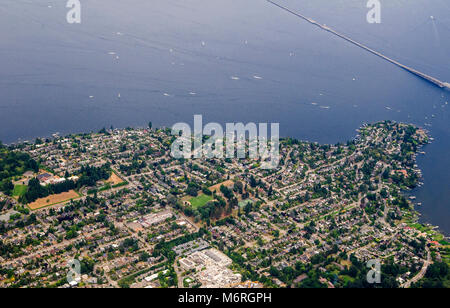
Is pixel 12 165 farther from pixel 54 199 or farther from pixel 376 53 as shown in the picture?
pixel 376 53

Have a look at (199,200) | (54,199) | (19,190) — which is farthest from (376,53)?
(19,190)

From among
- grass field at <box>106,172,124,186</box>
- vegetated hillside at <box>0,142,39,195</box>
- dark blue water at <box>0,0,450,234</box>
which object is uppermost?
dark blue water at <box>0,0,450,234</box>

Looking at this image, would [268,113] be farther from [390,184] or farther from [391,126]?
[390,184]

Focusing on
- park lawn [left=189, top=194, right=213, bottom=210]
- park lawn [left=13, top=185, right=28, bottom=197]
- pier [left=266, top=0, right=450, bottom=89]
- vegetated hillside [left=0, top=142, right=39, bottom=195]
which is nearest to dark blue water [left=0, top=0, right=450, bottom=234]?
pier [left=266, top=0, right=450, bottom=89]

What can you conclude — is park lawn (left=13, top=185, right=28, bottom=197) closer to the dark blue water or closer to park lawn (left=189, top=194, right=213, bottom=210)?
the dark blue water

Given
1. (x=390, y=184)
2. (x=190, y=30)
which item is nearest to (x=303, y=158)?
(x=390, y=184)

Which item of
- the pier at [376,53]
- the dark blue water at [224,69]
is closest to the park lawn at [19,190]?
the dark blue water at [224,69]
